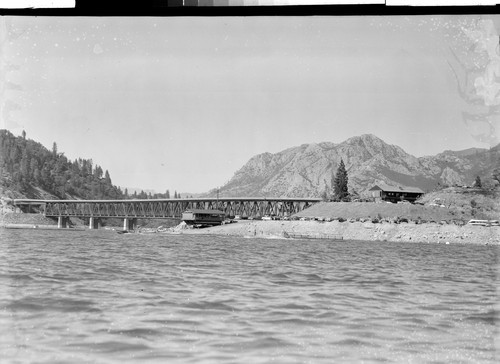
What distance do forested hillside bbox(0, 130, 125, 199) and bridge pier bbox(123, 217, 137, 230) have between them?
2.18 meters

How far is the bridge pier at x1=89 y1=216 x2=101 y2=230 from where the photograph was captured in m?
12.9

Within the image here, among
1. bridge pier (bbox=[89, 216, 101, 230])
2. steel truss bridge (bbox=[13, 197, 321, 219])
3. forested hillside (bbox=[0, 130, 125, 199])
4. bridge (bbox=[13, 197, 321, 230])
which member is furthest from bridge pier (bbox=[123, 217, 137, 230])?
forested hillside (bbox=[0, 130, 125, 199])

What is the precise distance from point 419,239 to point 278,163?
22.9 metres

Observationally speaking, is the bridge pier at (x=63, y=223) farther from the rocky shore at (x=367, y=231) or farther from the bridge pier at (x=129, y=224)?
the rocky shore at (x=367, y=231)

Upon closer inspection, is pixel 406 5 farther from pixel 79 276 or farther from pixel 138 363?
pixel 79 276

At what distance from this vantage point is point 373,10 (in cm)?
498

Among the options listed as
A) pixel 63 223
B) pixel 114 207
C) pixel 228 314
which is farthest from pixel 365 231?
pixel 228 314

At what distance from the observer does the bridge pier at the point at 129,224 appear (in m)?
13.2

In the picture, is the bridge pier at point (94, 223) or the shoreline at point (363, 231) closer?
the bridge pier at point (94, 223)

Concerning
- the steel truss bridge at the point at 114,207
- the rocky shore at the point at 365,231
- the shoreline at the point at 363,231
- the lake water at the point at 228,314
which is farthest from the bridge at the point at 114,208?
the shoreline at the point at 363,231

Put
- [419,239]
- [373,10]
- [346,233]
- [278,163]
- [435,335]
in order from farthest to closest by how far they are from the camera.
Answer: [346,233], [419,239], [278,163], [435,335], [373,10]

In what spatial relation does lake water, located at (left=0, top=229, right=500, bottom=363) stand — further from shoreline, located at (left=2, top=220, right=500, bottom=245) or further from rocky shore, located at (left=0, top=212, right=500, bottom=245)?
shoreline, located at (left=2, top=220, right=500, bottom=245)

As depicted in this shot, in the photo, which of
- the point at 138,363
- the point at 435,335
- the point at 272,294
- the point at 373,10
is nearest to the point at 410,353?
the point at 435,335

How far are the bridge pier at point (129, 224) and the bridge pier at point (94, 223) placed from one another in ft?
1.98
